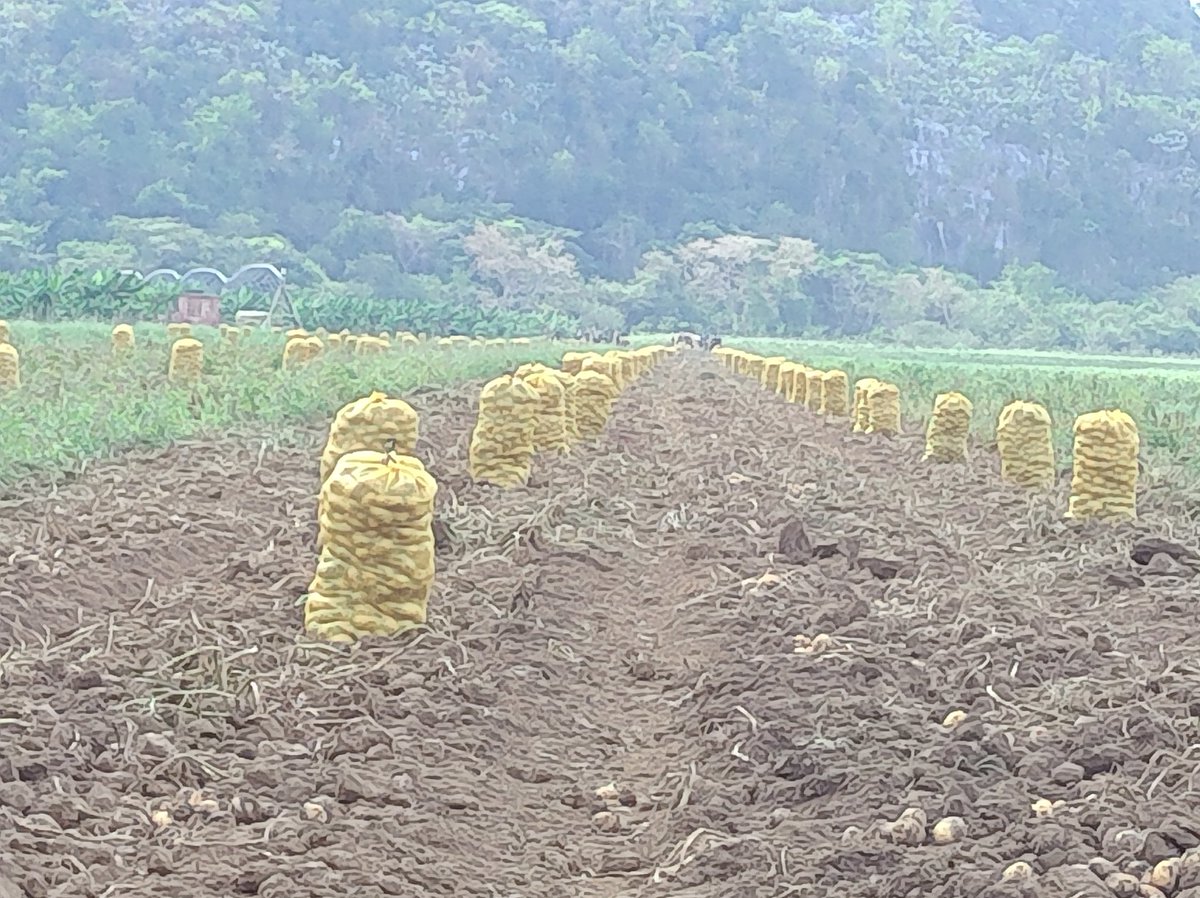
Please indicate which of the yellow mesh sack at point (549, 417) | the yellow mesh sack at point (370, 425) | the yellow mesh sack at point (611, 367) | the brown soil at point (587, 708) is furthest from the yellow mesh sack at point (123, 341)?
the yellow mesh sack at point (370, 425)

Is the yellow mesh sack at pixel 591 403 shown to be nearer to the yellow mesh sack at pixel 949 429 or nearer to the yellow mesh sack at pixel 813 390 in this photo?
the yellow mesh sack at pixel 949 429

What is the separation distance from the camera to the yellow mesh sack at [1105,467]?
29.9ft

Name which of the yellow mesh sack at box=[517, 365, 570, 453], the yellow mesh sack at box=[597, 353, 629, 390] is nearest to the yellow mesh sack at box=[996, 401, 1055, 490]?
the yellow mesh sack at box=[517, 365, 570, 453]

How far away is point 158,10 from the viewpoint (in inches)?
2928

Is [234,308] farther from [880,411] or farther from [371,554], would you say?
[371,554]

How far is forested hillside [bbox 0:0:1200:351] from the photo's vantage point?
6481cm

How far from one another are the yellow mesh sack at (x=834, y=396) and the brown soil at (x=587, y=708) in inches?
396

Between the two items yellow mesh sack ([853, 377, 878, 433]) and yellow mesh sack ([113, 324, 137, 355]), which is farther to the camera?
yellow mesh sack ([113, 324, 137, 355])

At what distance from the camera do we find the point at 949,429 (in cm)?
1313

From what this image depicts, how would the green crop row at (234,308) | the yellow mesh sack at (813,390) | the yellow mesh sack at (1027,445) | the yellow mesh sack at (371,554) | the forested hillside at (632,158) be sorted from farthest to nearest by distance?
the forested hillside at (632,158) → the green crop row at (234,308) → the yellow mesh sack at (813,390) → the yellow mesh sack at (1027,445) → the yellow mesh sack at (371,554)

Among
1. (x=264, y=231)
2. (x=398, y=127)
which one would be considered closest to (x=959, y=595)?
(x=264, y=231)

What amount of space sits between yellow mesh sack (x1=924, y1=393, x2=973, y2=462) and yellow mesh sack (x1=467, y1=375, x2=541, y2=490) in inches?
167

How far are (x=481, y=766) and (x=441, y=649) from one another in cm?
86

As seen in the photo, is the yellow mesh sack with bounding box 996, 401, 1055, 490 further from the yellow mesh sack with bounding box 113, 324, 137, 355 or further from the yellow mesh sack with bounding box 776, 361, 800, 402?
the yellow mesh sack with bounding box 113, 324, 137, 355
